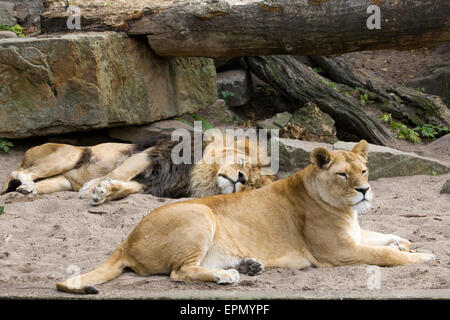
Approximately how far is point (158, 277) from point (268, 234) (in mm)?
903

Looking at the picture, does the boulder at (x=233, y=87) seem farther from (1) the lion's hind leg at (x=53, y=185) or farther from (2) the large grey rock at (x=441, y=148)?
(1) the lion's hind leg at (x=53, y=185)

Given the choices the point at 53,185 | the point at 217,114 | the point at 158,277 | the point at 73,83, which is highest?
the point at 73,83

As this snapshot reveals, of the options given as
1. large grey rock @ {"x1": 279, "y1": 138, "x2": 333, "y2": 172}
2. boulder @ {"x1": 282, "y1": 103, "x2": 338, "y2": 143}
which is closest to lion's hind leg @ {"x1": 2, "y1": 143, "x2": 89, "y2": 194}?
large grey rock @ {"x1": 279, "y1": 138, "x2": 333, "y2": 172}

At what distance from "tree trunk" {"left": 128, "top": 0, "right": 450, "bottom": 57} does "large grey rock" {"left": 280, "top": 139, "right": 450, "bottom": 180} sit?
3.86ft

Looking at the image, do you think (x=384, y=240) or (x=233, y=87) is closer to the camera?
(x=384, y=240)

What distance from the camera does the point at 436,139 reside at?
31.8 ft

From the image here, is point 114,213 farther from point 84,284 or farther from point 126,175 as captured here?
point 84,284

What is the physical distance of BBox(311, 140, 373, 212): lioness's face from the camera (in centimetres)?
463

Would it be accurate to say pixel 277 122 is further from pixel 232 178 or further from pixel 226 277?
pixel 226 277

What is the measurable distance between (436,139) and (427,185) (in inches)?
107

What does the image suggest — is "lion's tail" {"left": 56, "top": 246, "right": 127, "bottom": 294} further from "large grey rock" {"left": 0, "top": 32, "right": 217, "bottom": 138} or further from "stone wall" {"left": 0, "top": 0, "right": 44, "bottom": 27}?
"stone wall" {"left": 0, "top": 0, "right": 44, "bottom": 27}

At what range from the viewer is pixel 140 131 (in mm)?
8086

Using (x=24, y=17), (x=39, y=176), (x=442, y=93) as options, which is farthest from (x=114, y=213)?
(x=442, y=93)

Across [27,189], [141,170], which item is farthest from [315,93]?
[27,189]
